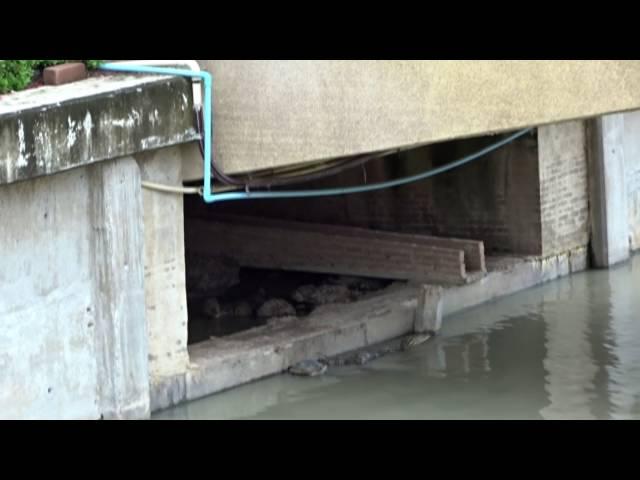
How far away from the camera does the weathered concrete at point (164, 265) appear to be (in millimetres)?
10406

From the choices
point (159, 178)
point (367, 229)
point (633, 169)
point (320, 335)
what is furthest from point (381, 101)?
point (633, 169)

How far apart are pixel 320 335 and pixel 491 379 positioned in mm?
1597

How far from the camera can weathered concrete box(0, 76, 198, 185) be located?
351 inches

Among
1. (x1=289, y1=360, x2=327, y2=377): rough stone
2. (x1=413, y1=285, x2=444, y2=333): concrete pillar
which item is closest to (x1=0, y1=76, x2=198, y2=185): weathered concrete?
(x1=289, y1=360, x2=327, y2=377): rough stone

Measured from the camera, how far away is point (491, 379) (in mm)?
11750

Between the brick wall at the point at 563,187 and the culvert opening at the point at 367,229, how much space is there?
14 centimetres

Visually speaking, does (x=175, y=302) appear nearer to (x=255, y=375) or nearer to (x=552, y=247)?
(x=255, y=375)

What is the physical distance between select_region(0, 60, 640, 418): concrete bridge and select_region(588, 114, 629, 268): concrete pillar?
12.9 feet

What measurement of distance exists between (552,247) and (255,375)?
5583 mm

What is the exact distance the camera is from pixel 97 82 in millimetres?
9961

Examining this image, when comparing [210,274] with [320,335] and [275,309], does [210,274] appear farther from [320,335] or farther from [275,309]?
[320,335]

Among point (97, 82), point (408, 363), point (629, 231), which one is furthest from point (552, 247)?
point (97, 82)

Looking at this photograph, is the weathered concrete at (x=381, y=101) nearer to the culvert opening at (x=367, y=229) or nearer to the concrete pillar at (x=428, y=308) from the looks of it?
the concrete pillar at (x=428, y=308)

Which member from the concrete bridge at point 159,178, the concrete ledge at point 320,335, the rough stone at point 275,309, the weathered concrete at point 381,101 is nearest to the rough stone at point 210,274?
the rough stone at point 275,309
